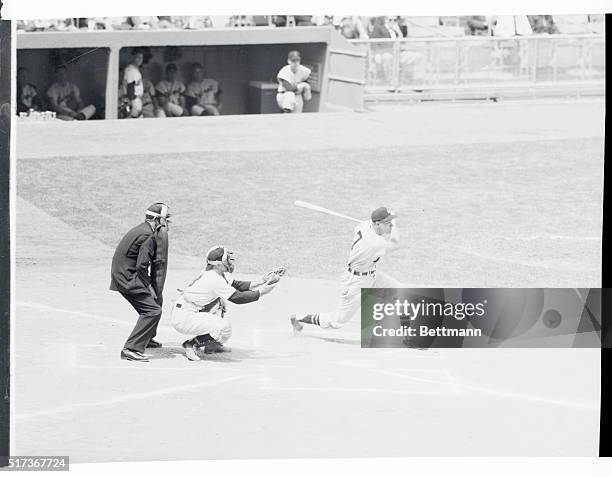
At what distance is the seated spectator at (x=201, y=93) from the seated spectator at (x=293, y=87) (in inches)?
17.4

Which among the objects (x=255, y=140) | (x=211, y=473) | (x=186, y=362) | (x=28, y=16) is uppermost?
(x=28, y=16)

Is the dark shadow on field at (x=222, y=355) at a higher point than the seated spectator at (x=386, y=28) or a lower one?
lower

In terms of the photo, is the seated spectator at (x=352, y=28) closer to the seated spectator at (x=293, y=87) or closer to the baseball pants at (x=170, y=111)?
the seated spectator at (x=293, y=87)

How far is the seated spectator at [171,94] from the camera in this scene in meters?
9.71

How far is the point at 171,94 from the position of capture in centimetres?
979

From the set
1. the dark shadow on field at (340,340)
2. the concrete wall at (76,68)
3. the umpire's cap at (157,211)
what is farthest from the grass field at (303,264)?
the concrete wall at (76,68)

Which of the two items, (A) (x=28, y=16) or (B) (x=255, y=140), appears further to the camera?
(B) (x=255, y=140)

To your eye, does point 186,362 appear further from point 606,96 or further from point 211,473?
point 606,96

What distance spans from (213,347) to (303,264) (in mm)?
853

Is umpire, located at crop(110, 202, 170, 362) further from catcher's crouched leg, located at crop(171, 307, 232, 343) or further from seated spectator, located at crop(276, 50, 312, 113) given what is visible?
seated spectator, located at crop(276, 50, 312, 113)

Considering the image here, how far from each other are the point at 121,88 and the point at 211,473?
105 inches

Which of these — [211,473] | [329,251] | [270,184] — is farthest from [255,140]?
[211,473]

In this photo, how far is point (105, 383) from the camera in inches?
370

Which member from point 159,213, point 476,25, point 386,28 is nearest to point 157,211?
point 159,213
